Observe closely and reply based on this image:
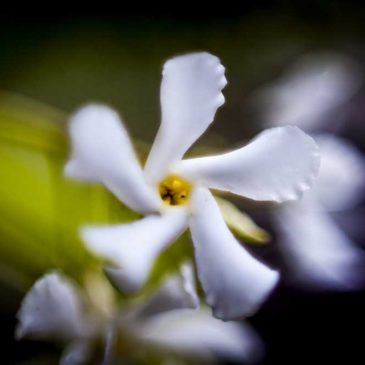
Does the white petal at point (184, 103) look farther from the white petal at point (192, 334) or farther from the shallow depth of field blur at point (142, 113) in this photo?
the white petal at point (192, 334)

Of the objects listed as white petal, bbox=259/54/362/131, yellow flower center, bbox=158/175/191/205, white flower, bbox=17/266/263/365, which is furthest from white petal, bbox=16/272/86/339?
white petal, bbox=259/54/362/131

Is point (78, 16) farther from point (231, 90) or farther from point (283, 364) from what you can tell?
point (283, 364)

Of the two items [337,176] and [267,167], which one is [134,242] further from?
[337,176]

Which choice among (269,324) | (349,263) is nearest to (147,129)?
(269,324)

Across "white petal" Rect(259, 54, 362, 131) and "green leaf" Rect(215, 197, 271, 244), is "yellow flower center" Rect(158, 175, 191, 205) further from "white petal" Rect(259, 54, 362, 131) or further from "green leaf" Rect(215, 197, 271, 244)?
"white petal" Rect(259, 54, 362, 131)

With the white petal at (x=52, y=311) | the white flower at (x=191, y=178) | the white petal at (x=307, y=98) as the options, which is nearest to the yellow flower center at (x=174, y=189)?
the white flower at (x=191, y=178)


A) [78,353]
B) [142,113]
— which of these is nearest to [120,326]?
[78,353]

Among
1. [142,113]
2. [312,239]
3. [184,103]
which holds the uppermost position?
[184,103]
